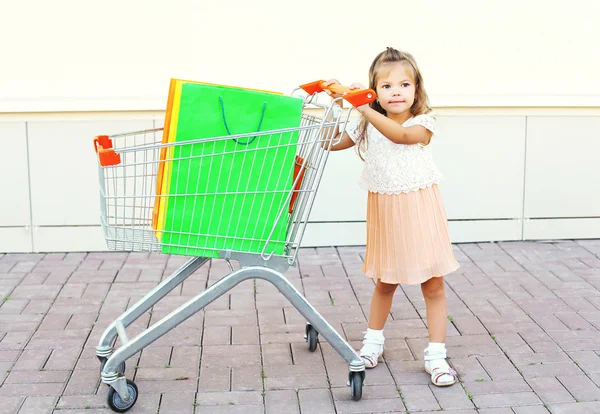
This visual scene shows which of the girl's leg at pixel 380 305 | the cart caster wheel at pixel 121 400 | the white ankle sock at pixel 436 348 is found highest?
the girl's leg at pixel 380 305

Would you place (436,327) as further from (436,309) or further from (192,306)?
(192,306)

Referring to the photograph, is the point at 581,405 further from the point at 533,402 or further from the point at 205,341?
the point at 205,341

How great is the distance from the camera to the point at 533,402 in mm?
3307

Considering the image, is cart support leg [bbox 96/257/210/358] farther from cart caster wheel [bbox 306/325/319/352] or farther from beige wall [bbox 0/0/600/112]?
beige wall [bbox 0/0/600/112]

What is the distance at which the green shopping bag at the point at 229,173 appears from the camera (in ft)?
9.80

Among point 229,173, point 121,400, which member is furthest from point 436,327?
point 121,400

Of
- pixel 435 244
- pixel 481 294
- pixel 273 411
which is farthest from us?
pixel 481 294

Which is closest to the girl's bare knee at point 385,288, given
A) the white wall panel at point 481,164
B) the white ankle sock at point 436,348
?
the white ankle sock at point 436,348

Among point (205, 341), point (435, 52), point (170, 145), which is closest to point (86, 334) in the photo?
point (205, 341)

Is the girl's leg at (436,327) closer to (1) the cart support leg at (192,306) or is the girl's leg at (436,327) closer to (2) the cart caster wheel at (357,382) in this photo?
(2) the cart caster wheel at (357,382)

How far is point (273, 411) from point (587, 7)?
379cm

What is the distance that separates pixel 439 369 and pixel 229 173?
1.25 metres

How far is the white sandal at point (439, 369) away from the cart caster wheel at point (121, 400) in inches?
49.0

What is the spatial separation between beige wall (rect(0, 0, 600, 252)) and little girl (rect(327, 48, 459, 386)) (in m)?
2.01
